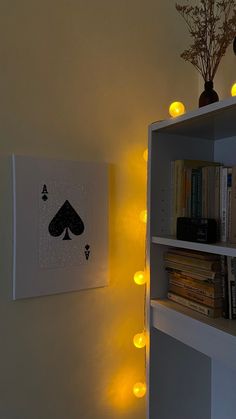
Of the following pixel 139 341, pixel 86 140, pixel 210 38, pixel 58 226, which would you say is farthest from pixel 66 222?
pixel 210 38

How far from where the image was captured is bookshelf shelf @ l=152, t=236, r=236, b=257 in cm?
89

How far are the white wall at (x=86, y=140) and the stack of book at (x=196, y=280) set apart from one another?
12.1 inches

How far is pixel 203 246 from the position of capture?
3.22 feet

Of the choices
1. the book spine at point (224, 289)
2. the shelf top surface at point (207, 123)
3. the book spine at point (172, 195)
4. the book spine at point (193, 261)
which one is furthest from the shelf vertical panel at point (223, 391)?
the shelf top surface at point (207, 123)

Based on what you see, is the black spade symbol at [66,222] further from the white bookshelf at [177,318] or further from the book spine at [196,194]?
the book spine at [196,194]

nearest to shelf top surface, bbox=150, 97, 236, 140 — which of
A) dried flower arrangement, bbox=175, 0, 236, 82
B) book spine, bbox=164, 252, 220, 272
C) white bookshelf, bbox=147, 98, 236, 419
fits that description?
white bookshelf, bbox=147, 98, 236, 419

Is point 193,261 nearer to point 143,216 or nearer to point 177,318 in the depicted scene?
point 177,318

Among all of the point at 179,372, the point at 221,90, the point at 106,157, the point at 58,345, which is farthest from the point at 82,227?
the point at 221,90

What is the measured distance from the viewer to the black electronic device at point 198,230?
3.34 feet

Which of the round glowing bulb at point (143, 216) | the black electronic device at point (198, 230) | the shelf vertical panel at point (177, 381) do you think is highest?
the round glowing bulb at point (143, 216)

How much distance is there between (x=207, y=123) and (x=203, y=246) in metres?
0.43

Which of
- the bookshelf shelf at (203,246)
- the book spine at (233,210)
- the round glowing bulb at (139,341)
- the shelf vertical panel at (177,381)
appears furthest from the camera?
the round glowing bulb at (139,341)

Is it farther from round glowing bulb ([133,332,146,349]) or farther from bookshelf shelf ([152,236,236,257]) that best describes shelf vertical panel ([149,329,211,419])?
bookshelf shelf ([152,236,236,257])

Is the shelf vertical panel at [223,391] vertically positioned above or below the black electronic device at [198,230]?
below
